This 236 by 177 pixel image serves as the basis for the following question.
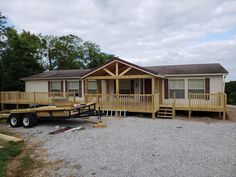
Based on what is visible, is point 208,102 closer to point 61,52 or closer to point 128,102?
point 128,102

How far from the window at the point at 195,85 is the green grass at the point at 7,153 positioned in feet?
36.1

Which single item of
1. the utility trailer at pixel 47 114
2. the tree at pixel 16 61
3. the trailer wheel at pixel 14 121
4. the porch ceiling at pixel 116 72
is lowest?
the trailer wheel at pixel 14 121

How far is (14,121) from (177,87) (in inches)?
419

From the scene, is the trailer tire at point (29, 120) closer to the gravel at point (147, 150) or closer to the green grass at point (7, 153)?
the gravel at point (147, 150)

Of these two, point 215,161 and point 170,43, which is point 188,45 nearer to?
point 170,43

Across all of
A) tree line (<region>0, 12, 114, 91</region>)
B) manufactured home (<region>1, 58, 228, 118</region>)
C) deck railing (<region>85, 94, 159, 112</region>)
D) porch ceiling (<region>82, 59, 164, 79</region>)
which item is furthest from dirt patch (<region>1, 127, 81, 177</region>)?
tree line (<region>0, 12, 114, 91</region>)

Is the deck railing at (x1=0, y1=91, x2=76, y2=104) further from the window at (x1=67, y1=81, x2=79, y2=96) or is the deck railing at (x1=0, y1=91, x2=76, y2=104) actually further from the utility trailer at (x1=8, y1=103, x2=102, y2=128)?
the utility trailer at (x1=8, y1=103, x2=102, y2=128)

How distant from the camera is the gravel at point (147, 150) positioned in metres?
5.02

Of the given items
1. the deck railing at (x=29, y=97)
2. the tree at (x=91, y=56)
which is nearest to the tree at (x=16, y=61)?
the deck railing at (x=29, y=97)

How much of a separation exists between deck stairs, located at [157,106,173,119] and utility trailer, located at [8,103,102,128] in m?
4.08

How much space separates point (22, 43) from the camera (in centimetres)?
2444

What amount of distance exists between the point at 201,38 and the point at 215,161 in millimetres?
17355

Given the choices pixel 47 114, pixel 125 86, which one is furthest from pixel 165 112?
pixel 47 114

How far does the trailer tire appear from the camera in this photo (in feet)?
37.2
